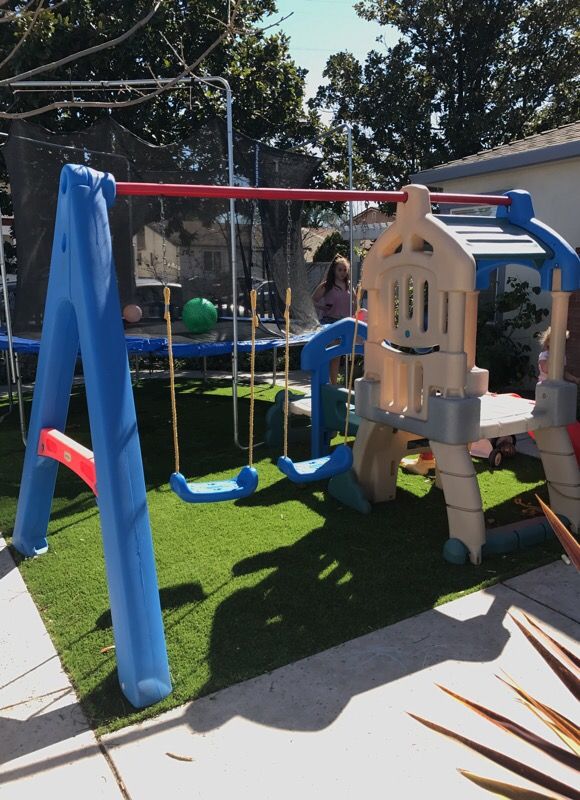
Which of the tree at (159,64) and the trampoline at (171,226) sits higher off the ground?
the tree at (159,64)

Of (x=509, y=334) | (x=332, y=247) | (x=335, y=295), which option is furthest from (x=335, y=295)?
(x=332, y=247)

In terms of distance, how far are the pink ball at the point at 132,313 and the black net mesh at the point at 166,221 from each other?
81 millimetres

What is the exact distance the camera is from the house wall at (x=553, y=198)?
7410 mm

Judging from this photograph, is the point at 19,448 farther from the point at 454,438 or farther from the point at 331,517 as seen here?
the point at 454,438

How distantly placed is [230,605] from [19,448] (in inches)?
150

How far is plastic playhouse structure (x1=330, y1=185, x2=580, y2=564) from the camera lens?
358 cm

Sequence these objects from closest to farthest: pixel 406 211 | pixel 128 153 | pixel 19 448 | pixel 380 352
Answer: pixel 406 211
pixel 380 352
pixel 19 448
pixel 128 153

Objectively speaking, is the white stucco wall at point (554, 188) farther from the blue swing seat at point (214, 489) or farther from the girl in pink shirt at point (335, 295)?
the blue swing seat at point (214, 489)

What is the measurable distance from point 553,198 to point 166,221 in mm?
4606

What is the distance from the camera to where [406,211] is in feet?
12.5

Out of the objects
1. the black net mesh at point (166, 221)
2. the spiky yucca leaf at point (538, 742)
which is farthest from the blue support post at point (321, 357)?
the spiky yucca leaf at point (538, 742)

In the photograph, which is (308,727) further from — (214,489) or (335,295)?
(335,295)

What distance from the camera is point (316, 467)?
3.71 metres

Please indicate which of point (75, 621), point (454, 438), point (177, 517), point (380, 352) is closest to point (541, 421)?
point (454, 438)
